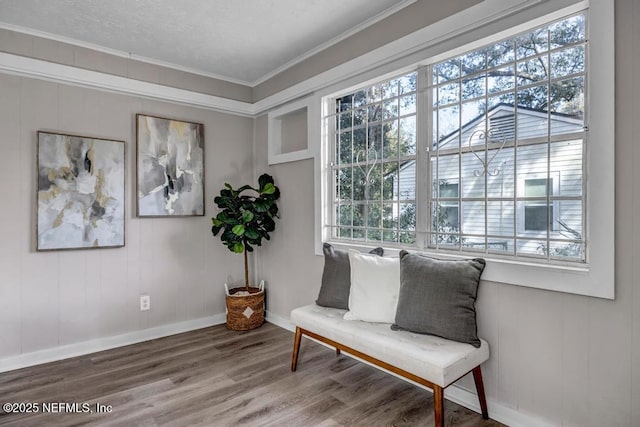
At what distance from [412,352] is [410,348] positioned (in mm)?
41

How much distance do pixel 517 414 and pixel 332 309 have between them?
129cm

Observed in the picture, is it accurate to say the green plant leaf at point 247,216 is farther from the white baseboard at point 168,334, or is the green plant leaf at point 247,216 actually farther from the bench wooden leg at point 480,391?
the bench wooden leg at point 480,391

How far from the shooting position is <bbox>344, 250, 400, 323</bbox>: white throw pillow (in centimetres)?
235

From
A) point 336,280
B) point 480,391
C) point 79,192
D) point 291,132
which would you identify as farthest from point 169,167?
point 480,391

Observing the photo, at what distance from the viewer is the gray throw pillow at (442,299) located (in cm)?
199

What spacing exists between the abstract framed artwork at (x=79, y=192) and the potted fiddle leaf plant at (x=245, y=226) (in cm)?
89

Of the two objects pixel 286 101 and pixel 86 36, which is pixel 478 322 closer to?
pixel 286 101

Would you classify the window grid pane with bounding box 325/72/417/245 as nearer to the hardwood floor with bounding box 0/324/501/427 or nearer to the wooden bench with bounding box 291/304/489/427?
the wooden bench with bounding box 291/304/489/427

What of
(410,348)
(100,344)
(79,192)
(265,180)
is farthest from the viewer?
(265,180)

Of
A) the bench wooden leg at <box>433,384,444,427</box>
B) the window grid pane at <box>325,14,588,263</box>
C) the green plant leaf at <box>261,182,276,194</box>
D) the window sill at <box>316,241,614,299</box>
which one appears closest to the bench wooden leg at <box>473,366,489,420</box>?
the bench wooden leg at <box>433,384,444,427</box>

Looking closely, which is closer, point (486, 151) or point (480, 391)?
point (480, 391)

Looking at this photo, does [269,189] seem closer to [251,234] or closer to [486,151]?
[251,234]

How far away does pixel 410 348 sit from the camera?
1.93 m

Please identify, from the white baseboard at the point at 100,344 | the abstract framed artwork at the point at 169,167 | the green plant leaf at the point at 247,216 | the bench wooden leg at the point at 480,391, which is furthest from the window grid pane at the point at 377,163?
the white baseboard at the point at 100,344
